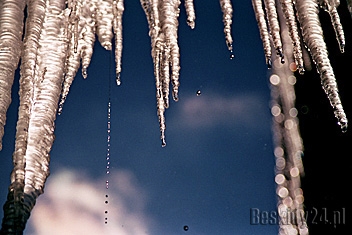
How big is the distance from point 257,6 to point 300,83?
393 centimetres

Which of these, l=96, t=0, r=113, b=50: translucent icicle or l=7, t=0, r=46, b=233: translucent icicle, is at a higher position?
l=96, t=0, r=113, b=50: translucent icicle

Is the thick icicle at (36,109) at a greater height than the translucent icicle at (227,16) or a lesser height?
lesser

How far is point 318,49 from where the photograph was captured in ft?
7.00

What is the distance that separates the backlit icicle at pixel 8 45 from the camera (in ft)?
6.71

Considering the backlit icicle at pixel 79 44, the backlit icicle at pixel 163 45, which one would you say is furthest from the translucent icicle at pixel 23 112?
the backlit icicle at pixel 163 45

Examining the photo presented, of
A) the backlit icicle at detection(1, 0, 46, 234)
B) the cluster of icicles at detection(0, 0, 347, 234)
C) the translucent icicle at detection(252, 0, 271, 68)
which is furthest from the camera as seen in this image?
the translucent icicle at detection(252, 0, 271, 68)

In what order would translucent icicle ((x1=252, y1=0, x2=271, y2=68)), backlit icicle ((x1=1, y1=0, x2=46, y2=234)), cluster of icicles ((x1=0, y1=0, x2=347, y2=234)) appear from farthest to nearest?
1. translucent icicle ((x1=252, y1=0, x2=271, y2=68))
2. cluster of icicles ((x1=0, y1=0, x2=347, y2=234))
3. backlit icicle ((x1=1, y1=0, x2=46, y2=234))

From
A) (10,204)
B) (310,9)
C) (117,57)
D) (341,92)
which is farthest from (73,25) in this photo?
(341,92)

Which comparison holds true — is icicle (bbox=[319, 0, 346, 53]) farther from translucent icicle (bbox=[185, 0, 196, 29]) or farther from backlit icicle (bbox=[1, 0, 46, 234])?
backlit icicle (bbox=[1, 0, 46, 234])

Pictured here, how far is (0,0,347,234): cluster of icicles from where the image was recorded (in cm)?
202

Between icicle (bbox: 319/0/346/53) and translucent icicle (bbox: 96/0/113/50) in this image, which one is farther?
icicle (bbox: 319/0/346/53)

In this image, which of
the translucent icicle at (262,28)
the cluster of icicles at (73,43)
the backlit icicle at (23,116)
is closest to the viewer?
the backlit icicle at (23,116)

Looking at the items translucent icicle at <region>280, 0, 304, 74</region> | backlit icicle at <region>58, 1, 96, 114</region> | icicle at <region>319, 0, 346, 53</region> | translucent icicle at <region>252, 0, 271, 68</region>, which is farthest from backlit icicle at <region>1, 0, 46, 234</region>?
icicle at <region>319, 0, 346, 53</region>

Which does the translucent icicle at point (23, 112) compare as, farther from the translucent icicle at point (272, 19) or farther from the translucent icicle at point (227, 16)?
the translucent icicle at point (272, 19)
